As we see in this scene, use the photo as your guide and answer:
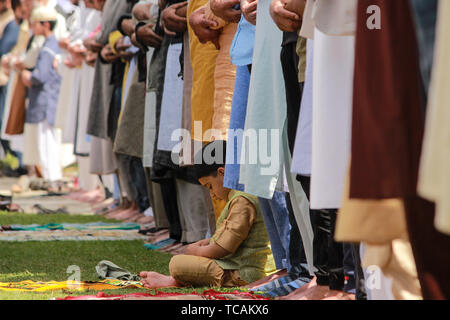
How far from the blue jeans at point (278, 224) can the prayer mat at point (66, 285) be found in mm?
Answer: 644

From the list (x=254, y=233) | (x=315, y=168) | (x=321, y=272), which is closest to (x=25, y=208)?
(x=254, y=233)

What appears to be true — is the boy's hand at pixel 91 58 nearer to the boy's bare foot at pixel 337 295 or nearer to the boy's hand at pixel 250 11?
the boy's hand at pixel 250 11

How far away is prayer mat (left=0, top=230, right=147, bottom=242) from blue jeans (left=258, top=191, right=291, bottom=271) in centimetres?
248

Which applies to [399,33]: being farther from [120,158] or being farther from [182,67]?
[120,158]

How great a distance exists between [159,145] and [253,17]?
A: 175 centimetres

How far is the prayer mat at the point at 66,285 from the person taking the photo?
3861mm

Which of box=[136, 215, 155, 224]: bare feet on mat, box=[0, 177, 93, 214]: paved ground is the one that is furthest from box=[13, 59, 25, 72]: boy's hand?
box=[136, 215, 155, 224]: bare feet on mat

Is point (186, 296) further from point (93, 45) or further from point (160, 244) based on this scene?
point (93, 45)

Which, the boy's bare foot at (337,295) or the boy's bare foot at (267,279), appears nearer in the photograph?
the boy's bare foot at (337,295)

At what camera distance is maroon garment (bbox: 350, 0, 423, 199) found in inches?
73.2

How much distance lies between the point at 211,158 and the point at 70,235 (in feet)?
8.02

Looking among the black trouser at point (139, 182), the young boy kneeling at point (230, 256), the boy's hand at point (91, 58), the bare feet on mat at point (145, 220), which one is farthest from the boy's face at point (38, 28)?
the young boy kneeling at point (230, 256)

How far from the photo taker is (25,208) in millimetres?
8695

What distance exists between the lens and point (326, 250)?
3312 millimetres
